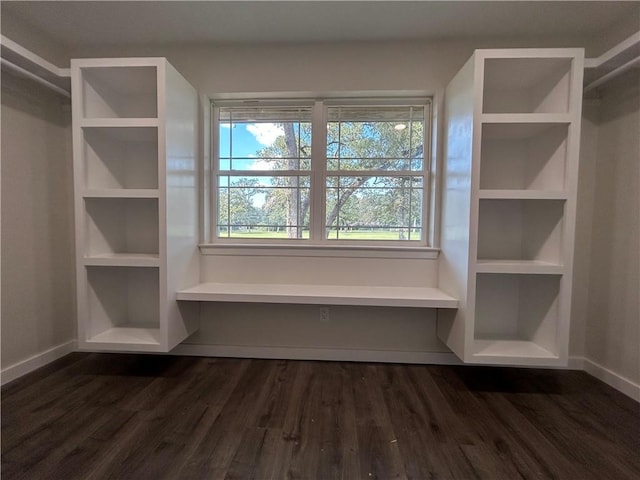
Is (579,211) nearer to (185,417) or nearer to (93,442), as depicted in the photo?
(185,417)

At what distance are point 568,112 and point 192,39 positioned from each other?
8.73 feet

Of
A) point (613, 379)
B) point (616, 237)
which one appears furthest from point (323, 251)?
point (613, 379)

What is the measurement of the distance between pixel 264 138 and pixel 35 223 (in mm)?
1810

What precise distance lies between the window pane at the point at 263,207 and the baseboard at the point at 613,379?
2.36 m

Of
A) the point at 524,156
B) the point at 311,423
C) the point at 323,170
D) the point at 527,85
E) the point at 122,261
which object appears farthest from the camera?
the point at 323,170

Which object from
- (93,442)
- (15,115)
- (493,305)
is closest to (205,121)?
(15,115)

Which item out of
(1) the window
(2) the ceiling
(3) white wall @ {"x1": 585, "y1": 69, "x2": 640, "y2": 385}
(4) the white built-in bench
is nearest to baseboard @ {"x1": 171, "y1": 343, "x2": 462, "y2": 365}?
(4) the white built-in bench

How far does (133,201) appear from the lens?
7.54ft

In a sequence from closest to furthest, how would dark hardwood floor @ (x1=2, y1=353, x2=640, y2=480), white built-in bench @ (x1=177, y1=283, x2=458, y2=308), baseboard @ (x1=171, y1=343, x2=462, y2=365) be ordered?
dark hardwood floor @ (x1=2, y1=353, x2=640, y2=480)
white built-in bench @ (x1=177, y1=283, x2=458, y2=308)
baseboard @ (x1=171, y1=343, x2=462, y2=365)

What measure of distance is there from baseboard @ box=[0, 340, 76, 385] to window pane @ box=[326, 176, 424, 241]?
92.7 inches

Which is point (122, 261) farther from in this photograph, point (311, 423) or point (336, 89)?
point (336, 89)

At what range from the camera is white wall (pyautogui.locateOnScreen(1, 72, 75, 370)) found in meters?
1.92

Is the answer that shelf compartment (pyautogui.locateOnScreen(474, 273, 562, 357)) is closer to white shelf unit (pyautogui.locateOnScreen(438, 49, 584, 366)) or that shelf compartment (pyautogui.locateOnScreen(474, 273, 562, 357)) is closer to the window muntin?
white shelf unit (pyautogui.locateOnScreen(438, 49, 584, 366))

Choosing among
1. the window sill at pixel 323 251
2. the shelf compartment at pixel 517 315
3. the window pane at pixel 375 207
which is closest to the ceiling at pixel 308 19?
the window pane at pixel 375 207
